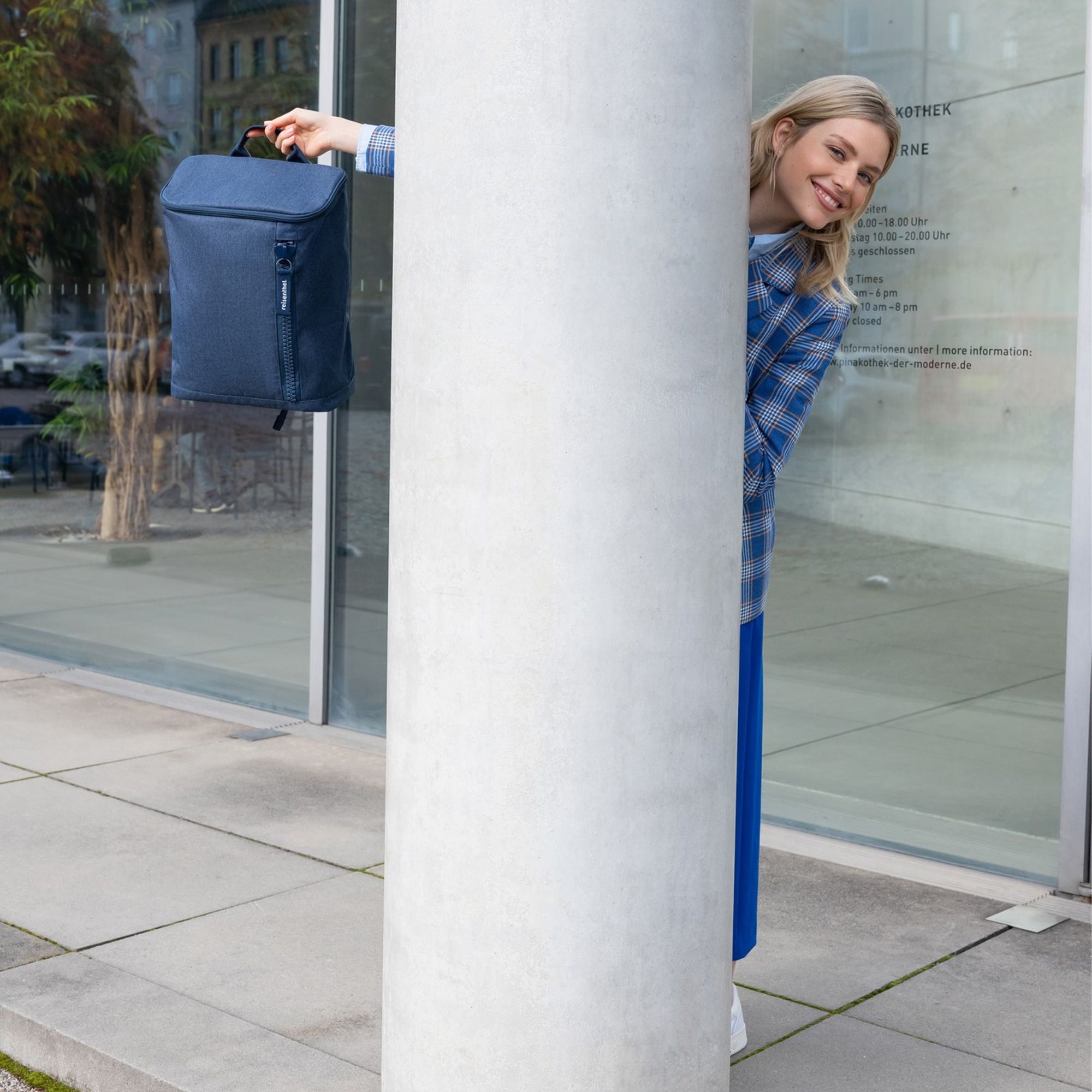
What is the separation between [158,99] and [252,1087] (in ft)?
17.6

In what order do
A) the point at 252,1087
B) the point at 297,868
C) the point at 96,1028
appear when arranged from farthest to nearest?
the point at 297,868 < the point at 96,1028 < the point at 252,1087

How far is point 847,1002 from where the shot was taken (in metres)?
3.75

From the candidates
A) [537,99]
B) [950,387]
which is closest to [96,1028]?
[537,99]

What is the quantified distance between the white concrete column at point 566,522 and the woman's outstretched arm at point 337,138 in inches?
11.8

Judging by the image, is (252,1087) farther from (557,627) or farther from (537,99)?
(537,99)

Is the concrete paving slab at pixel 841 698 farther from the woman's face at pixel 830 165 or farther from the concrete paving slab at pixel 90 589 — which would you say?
the concrete paving slab at pixel 90 589

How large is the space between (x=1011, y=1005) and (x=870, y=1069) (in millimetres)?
551

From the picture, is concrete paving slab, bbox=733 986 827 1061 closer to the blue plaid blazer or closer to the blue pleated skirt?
the blue pleated skirt

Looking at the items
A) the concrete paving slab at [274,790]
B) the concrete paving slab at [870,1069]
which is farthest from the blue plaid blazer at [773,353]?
the concrete paving slab at [274,790]

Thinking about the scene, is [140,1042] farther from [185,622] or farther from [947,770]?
[185,622]

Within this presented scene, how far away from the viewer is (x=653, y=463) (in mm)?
2504

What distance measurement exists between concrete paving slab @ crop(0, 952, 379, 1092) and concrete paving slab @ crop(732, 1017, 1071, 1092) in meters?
0.84

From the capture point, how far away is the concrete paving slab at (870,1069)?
330 centimetres

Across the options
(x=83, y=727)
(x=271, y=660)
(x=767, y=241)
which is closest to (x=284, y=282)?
(x=767, y=241)
